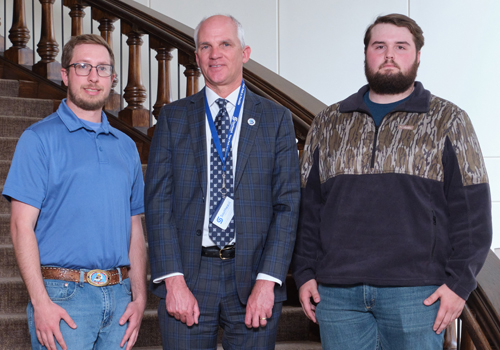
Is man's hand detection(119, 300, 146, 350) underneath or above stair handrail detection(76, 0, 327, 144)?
underneath

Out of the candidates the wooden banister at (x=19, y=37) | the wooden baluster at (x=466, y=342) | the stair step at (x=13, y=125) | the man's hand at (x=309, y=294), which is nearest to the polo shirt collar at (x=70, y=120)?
the man's hand at (x=309, y=294)

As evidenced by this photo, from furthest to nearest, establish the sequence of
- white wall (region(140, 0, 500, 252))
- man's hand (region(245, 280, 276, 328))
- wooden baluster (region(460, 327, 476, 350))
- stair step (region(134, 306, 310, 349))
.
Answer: white wall (region(140, 0, 500, 252)) < stair step (region(134, 306, 310, 349)) < wooden baluster (region(460, 327, 476, 350)) < man's hand (region(245, 280, 276, 328))

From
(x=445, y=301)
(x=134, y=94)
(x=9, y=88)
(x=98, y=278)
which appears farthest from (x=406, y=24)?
(x=9, y=88)

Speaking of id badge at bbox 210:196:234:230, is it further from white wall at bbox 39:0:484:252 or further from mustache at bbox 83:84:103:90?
white wall at bbox 39:0:484:252

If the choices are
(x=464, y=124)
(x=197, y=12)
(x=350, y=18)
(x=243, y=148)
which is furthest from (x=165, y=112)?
(x=350, y=18)

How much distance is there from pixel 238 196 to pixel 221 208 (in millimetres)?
59

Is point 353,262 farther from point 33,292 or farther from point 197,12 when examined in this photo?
point 197,12

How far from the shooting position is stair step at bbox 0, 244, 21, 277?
7.77 feet

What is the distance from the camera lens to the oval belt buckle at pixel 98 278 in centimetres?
150

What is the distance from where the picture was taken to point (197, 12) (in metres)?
5.14

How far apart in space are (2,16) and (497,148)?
15.5 ft

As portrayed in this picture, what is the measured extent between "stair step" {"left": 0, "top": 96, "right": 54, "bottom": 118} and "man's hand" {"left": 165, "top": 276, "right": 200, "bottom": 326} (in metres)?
2.35

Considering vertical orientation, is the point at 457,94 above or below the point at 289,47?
below

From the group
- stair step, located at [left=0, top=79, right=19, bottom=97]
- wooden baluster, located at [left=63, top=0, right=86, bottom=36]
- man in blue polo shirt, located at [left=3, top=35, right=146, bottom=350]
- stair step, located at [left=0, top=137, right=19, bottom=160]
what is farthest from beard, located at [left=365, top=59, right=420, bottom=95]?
stair step, located at [left=0, top=79, right=19, bottom=97]
